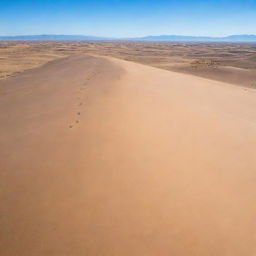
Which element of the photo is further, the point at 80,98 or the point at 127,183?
the point at 80,98

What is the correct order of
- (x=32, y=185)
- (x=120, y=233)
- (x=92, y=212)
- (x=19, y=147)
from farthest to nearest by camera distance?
1. (x=19, y=147)
2. (x=32, y=185)
3. (x=92, y=212)
4. (x=120, y=233)

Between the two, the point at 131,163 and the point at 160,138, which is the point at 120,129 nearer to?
the point at 160,138

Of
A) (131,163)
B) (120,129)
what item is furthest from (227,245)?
(120,129)

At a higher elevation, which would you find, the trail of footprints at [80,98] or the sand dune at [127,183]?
the sand dune at [127,183]

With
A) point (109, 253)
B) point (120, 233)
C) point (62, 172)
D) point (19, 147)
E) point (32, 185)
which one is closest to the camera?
point (109, 253)

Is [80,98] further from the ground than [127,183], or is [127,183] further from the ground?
[127,183]

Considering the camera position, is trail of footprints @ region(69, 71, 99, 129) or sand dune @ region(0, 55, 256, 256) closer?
sand dune @ region(0, 55, 256, 256)

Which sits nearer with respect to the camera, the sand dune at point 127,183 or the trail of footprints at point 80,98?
the sand dune at point 127,183

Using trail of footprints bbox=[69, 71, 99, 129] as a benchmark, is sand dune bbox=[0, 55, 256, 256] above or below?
above
